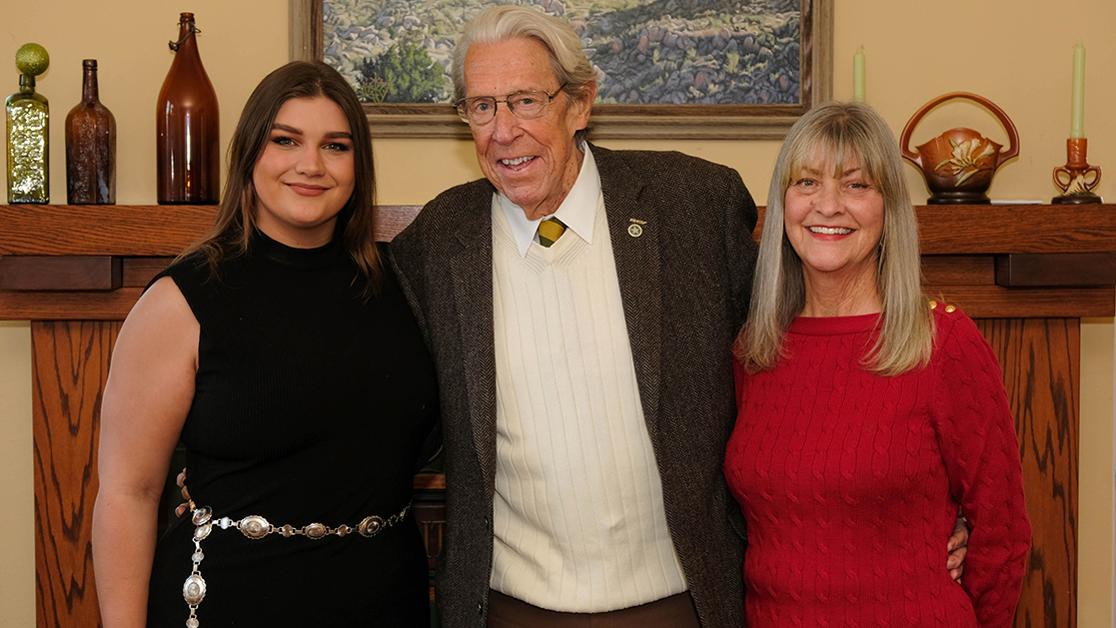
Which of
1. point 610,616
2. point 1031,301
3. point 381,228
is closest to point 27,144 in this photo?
point 381,228

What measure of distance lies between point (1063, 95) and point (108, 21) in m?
2.48

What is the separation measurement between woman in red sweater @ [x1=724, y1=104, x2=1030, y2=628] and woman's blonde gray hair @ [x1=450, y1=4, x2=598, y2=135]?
1.36 feet

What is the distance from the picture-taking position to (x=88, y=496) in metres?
2.68

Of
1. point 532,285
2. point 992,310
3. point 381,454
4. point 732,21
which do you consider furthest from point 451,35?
point 992,310

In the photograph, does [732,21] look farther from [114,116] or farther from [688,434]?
[114,116]

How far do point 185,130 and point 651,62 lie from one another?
45.8 inches

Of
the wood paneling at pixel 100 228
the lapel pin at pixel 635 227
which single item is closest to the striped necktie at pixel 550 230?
the lapel pin at pixel 635 227

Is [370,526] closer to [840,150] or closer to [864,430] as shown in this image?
[864,430]

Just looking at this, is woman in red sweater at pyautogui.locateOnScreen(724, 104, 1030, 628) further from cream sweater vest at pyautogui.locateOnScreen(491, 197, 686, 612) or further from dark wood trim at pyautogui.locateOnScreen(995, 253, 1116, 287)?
dark wood trim at pyautogui.locateOnScreen(995, 253, 1116, 287)

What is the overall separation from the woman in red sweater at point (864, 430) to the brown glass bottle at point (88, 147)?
5.30ft

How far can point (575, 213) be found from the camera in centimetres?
196

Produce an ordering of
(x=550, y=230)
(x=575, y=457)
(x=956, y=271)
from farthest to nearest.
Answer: (x=956, y=271) → (x=550, y=230) → (x=575, y=457)

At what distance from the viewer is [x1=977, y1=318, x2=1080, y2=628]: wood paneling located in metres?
2.71

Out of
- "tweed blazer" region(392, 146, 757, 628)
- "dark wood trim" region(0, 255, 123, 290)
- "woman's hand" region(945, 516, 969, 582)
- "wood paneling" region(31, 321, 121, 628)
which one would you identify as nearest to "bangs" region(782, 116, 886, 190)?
"tweed blazer" region(392, 146, 757, 628)
